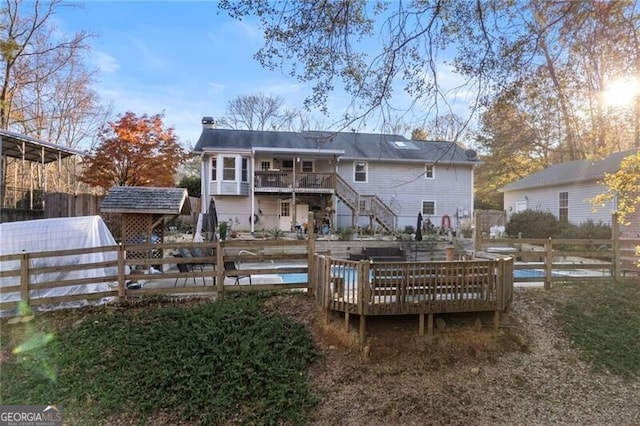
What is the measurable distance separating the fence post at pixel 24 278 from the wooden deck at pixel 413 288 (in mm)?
4828

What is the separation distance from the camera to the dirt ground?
4484 millimetres

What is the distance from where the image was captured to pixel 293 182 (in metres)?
18.8

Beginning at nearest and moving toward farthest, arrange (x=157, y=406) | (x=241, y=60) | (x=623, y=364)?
(x=157, y=406)
(x=623, y=364)
(x=241, y=60)

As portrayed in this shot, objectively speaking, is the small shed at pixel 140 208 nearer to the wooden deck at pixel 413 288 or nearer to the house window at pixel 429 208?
the wooden deck at pixel 413 288

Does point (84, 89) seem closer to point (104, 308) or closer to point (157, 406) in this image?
point (104, 308)

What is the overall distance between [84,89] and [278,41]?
2256 cm

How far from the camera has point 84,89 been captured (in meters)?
22.1

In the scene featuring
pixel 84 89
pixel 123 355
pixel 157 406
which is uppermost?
pixel 84 89

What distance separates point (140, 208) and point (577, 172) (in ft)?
60.1

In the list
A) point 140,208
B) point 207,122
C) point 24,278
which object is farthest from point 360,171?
point 24,278

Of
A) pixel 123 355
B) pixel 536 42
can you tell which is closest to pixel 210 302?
pixel 123 355

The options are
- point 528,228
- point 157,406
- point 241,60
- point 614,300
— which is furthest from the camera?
point 528,228

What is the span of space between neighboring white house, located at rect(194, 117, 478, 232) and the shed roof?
6.60 m

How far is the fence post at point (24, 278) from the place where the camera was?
19.9 ft
